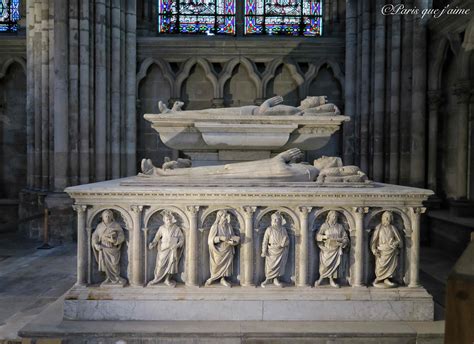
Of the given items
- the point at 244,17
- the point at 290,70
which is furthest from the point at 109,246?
the point at 244,17

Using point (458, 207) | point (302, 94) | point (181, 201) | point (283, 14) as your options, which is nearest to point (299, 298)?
point (181, 201)

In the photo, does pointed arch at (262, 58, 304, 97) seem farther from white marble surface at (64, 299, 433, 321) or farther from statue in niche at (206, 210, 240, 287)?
white marble surface at (64, 299, 433, 321)

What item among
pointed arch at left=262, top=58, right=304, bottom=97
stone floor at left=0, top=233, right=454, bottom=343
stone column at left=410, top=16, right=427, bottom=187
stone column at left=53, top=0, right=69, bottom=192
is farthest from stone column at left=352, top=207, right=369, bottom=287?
stone column at left=53, top=0, right=69, bottom=192

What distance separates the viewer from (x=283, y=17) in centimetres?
1007

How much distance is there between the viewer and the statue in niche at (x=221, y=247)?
386 cm

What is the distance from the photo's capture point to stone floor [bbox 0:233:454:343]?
4.16m

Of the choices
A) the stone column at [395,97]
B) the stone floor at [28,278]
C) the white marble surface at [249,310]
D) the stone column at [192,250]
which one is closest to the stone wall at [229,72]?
the stone column at [395,97]

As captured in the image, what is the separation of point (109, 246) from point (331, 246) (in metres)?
2.02

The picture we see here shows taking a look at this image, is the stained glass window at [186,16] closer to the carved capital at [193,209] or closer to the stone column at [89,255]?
the carved capital at [193,209]

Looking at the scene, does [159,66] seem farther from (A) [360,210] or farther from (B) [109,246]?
(A) [360,210]

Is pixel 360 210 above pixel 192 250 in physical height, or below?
above

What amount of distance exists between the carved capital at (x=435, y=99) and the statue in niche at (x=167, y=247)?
591 cm

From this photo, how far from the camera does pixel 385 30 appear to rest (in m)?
8.38

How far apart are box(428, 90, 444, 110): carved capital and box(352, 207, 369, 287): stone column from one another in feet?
15.9
